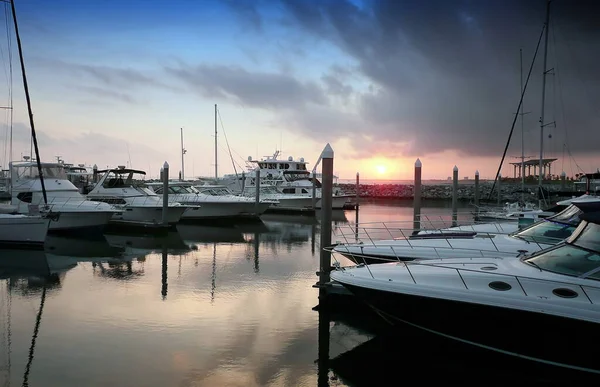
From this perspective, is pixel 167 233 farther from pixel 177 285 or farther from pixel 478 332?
pixel 478 332

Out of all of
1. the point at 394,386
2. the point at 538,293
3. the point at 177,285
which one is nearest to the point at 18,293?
the point at 177,285

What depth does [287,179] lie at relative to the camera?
3431 centimetres

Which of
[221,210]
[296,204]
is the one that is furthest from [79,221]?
[296,204]

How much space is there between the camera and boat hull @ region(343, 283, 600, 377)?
16.5ft

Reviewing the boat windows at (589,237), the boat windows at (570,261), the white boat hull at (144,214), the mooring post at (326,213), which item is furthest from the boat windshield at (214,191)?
the boat windows at (589,237)

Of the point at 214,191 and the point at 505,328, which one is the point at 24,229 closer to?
the point at 214,191

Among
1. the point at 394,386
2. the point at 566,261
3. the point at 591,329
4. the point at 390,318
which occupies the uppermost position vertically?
the point at 566,261

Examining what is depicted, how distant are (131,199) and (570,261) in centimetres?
A: 1891

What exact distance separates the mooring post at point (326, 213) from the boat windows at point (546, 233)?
3.83 m

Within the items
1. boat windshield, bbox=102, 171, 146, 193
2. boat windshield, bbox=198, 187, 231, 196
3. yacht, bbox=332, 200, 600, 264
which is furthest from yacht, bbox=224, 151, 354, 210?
yacht, bbox=332, 200, 600, 264

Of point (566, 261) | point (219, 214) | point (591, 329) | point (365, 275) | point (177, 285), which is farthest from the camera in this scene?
point (219, 214)

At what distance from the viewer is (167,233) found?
18.8 m

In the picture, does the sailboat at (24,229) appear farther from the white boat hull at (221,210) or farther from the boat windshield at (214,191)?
the boat windshield at (214,191)

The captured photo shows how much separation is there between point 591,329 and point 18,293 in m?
10.1
